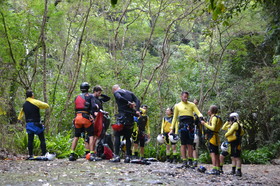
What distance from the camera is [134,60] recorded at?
18.0 meters

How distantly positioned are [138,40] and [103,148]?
12.0 meters

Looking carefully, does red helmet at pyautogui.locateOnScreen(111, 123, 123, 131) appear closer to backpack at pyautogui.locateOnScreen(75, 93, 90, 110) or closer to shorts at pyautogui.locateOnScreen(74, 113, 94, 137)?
shorts at pyautogui.locateOnScreen(74, 113, 94, 137)

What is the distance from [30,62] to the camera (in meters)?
13.5

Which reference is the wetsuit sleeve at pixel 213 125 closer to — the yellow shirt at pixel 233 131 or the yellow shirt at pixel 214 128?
the yellow shirt at pixel 214 128

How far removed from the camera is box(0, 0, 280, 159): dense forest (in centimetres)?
1207

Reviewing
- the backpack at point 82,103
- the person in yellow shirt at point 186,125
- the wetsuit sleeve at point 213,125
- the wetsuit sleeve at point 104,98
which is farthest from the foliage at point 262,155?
the backpack at point 82,103

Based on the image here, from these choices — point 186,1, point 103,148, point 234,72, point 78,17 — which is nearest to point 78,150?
point 103,148

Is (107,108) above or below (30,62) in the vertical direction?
below

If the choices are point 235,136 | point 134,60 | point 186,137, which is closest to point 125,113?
point 186,137

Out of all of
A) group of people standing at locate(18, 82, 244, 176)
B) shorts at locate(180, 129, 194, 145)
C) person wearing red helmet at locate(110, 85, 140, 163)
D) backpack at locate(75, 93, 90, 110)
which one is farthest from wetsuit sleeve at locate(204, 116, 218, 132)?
backpack at locate(75, 93, 90, 110)

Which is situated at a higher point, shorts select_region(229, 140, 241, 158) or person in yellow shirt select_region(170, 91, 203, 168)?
person in yellow shirt select_region(170, 91, 203, 168)

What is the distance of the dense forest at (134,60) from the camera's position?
1207 cm

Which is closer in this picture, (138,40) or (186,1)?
(186,1)

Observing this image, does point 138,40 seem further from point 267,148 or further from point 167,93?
point 267,148
